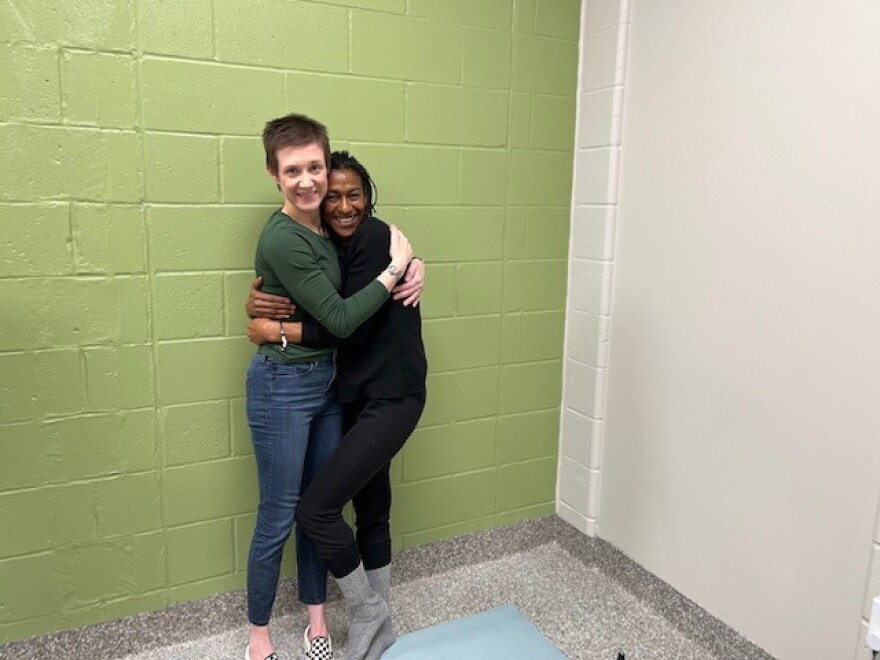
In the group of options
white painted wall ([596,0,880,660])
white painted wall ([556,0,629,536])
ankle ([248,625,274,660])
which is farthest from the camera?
white painted wall ([556,0,629,536])

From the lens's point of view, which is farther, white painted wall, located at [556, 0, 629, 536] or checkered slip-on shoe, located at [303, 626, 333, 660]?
white painted wall, located at [556, 0, 629, 536]

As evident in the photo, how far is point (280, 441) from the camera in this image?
192cm

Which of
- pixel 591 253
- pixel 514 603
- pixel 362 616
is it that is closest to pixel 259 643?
pixel 362 616

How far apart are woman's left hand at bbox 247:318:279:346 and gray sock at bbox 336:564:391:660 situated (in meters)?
0.71

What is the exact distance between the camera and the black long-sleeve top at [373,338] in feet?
6.27

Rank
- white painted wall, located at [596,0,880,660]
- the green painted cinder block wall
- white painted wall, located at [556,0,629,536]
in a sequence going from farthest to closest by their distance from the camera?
white painted wall, located at [556,0,629,536], the green painted cinder block wall, white painted wall, located at [596,0,880,660]

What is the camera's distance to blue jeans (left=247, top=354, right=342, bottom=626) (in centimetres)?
192

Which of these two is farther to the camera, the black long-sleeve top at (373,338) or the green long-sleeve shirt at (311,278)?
the black long-sleeve top at (373,338)

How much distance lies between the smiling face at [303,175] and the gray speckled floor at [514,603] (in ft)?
4.35

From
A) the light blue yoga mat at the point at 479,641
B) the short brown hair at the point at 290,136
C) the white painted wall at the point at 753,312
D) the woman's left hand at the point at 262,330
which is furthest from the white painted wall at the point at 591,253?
the woman's left hand at the point at 262,330

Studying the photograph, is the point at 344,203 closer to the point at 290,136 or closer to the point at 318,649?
the point at 290,136

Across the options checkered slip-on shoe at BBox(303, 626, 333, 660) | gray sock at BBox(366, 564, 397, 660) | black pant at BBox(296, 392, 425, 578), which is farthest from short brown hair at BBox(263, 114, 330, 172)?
checkered slip-on shoe at BBox(303, 626, 333, 660)

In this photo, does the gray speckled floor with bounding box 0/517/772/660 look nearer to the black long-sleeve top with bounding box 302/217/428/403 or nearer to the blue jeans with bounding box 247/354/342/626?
the blue jeans with bounding box 247/354/342/626

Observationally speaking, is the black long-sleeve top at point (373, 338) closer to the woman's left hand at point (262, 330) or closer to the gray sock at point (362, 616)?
the woman's left hand at point (262, 330)
